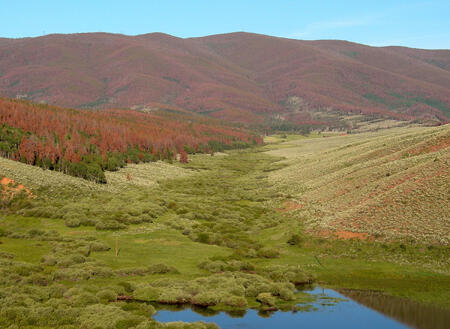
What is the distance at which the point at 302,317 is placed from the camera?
1400 inches

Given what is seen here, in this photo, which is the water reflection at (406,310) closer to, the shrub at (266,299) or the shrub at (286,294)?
the shrub at (286,294)

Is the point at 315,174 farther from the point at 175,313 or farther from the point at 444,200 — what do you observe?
the point at 175,313

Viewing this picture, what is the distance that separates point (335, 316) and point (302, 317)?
279 centimetres

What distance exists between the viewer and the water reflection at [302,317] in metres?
34.5

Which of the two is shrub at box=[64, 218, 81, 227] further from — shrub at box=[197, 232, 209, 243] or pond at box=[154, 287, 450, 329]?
pond at box=[154, 287, 450, 329]

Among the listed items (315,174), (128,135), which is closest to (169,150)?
(128,135)

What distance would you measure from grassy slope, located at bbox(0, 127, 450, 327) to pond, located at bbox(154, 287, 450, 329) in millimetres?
2349

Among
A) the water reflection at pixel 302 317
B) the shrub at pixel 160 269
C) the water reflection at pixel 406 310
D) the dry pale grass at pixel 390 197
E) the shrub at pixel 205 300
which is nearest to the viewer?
the water reflection at pixel 302 317

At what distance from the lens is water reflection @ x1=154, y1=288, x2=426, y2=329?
113 feet

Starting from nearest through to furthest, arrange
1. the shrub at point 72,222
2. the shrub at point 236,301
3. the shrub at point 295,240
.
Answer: the shrub at point 236,301 → the shrub at point 295,240 → the shrub at point 72,222

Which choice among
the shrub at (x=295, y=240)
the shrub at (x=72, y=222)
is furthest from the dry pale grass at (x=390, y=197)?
the shrub at (x=72, y=222)

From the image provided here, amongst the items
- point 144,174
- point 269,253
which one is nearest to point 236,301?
point 269,253

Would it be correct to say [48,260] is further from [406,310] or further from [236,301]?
[406,310]

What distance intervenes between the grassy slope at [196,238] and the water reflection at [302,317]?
2546mm
